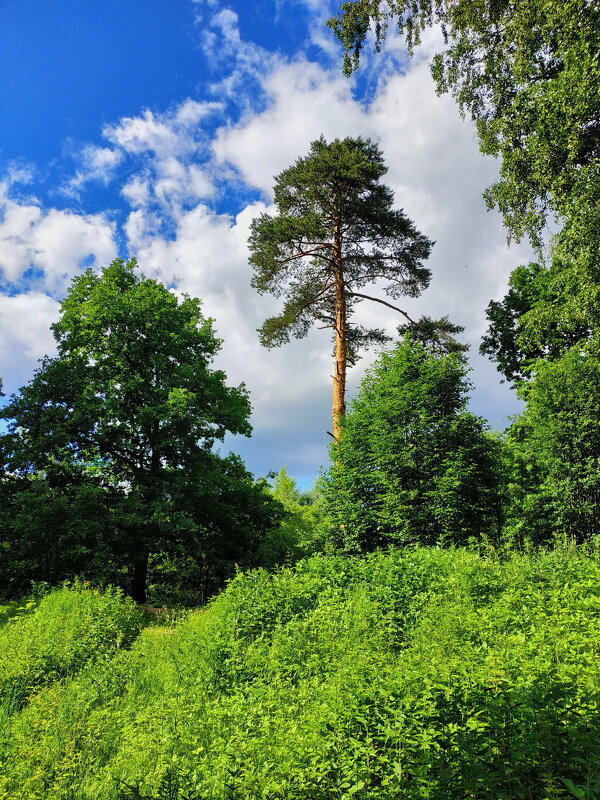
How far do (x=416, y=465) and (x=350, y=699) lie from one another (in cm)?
993

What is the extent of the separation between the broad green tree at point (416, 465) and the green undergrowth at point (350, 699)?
445cm

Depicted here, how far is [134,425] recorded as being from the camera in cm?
1731

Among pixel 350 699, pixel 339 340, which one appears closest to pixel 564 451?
pixel 339 340

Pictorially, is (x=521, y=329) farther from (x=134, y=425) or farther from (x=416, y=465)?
(x=134, y=425)

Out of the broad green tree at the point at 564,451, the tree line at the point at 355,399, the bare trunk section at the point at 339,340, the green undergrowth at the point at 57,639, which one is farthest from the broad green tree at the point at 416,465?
the green undergrowth at the point at 57,639

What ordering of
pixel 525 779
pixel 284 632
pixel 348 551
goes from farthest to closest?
pixel 348 551 < pixel 284 632 < pixel 525 779

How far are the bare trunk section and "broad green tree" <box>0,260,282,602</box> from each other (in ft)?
13.3

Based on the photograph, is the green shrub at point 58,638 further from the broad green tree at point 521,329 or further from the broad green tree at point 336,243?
the broad green tree at point 521,329

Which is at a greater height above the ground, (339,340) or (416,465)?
(339,340)

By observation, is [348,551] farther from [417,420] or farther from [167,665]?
[167,665]

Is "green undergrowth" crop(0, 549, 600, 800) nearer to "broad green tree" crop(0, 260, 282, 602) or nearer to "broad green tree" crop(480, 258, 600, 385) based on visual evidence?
"broad green tree" crop(0, 260, 282, 602)

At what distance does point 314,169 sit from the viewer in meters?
17.2

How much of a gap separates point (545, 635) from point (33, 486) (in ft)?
51.2

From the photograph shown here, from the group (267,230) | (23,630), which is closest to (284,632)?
(23,630)
